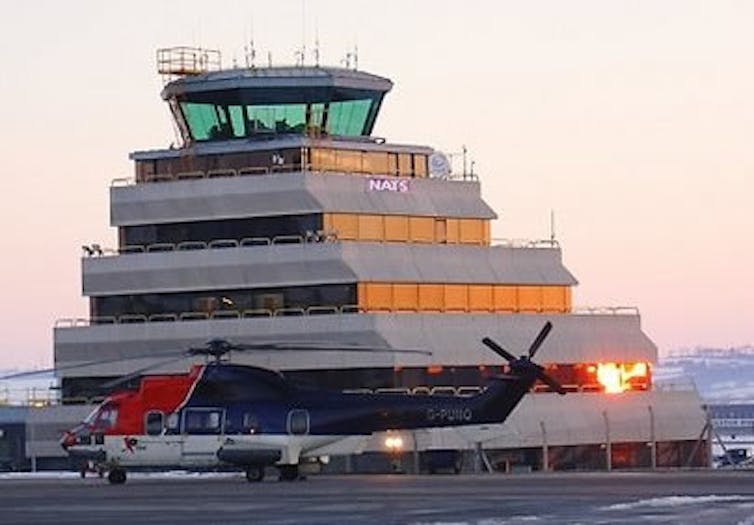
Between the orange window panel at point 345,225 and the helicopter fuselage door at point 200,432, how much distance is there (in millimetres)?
39730

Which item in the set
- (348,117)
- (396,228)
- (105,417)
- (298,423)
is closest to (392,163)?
(348,117)

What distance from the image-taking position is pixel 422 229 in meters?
122

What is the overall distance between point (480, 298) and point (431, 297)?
3518 millimetres

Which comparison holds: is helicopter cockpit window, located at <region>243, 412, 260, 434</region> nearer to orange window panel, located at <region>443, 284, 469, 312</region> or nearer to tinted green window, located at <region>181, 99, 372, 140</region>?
tinted green window, located at <region>181, 99, 372, 140</region>

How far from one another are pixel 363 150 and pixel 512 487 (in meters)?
56.8

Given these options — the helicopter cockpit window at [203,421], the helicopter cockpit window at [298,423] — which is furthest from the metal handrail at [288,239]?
the helicopter cockpit window at [298,423]

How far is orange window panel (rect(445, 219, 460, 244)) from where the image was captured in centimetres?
12319

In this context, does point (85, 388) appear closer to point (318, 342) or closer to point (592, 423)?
point (318, 342)

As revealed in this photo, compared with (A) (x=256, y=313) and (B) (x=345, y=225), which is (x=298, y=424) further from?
(A) (x=256, y=313)

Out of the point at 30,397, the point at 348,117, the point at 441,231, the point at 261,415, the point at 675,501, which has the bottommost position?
the point at 675,501

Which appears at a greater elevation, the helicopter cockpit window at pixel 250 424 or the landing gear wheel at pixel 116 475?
the helicopter cockpit window at pixel 250 424

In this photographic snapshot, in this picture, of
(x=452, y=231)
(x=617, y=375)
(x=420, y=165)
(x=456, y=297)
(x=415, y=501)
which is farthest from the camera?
(x=617, y=375)

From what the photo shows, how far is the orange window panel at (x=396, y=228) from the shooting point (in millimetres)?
120500

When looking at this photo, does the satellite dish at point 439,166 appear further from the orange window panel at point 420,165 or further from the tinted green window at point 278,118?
the tinted green window at point 278,118
